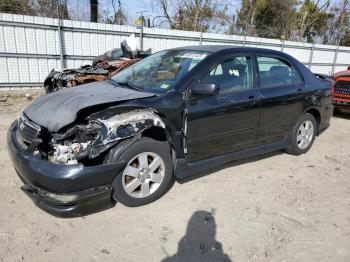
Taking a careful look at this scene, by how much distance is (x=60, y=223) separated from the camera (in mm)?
3107

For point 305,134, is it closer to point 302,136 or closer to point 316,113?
point 302,136

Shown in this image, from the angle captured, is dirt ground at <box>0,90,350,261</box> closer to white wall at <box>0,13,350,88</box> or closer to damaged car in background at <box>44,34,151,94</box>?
damaged car in background at <box>44,34,151,94</box>

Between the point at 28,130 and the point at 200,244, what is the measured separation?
2.04 meters

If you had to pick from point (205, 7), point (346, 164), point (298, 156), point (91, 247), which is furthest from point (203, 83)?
point (205, 7)

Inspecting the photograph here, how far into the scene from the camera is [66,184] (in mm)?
2797

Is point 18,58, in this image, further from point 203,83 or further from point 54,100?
point 203,83

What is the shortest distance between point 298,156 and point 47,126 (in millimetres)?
3901

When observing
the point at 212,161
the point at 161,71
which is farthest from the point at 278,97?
the point at 161,71

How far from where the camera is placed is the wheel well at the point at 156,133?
3.36 meters

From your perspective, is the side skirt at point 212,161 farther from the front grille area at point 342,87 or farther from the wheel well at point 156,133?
the front grille area at point 342,87

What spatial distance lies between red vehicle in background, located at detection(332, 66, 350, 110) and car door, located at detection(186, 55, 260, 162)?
14.6ft

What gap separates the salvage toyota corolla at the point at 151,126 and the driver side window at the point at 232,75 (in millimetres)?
13

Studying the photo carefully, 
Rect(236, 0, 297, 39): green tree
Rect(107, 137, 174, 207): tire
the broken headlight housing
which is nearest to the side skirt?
Rect(107, 137, 174, 207): tire

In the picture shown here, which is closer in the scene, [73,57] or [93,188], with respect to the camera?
[93,188]
